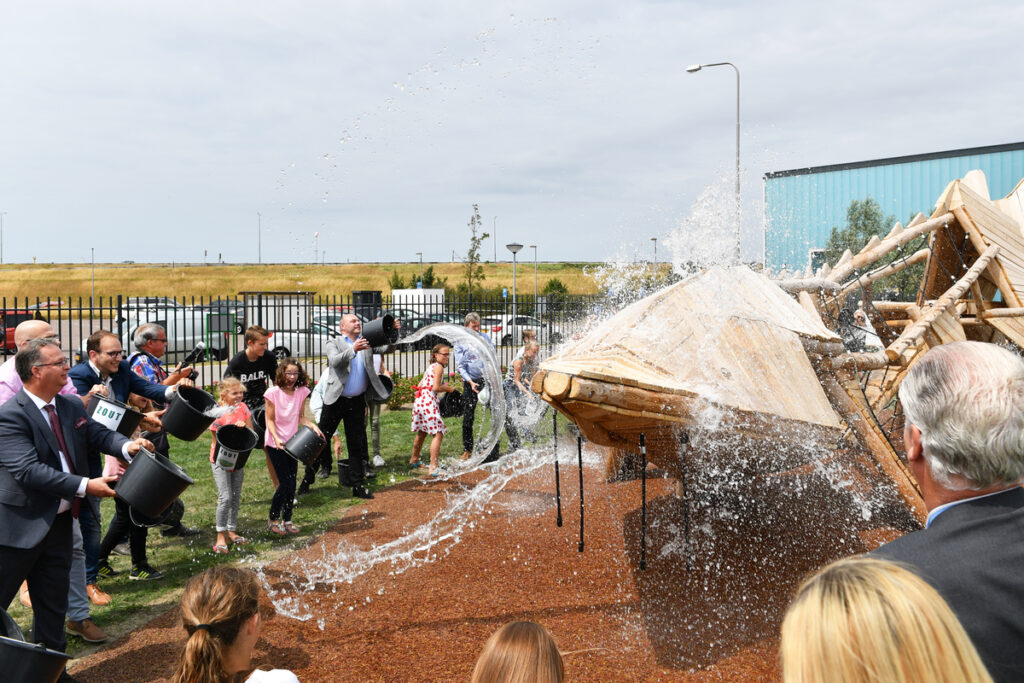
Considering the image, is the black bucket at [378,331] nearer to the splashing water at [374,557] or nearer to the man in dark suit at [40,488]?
the splashing water at [374,557]

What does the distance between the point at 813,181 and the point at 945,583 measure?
23419 millimetres

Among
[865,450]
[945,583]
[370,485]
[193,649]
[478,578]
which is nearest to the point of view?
[945,583]

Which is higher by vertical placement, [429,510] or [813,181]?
[813,181]

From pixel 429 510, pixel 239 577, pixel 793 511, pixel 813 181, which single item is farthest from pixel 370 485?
pixel 813 181

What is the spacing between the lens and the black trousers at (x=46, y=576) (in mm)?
3389

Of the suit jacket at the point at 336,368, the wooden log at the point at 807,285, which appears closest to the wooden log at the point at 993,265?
the wooden log at the point at 807,285

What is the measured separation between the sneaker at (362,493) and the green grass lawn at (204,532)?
97 millimetres

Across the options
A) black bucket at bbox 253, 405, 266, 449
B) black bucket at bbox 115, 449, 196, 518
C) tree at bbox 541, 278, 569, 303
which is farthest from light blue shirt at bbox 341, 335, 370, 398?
tree at bbox 541, 278, 569, 303

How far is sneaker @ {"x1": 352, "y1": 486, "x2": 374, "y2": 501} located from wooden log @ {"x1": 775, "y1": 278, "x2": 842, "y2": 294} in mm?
4729

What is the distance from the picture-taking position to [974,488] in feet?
5.07

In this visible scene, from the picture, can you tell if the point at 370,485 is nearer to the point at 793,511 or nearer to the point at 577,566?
the point at 577,566

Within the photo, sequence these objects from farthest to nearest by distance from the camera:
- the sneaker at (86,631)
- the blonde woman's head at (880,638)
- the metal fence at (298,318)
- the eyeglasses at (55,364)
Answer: the metal fence at (298,318), the sneaker at (86,631), the eyeglasses at (55,364), the blonde woman's head at (880,638)

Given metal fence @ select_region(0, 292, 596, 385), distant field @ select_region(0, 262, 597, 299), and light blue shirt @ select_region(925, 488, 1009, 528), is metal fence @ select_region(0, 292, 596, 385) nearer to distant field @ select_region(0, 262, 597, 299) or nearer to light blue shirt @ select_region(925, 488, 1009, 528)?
light blue shirt @ select_region(925, 488, 1009, 528)

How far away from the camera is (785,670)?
1.11 meters
